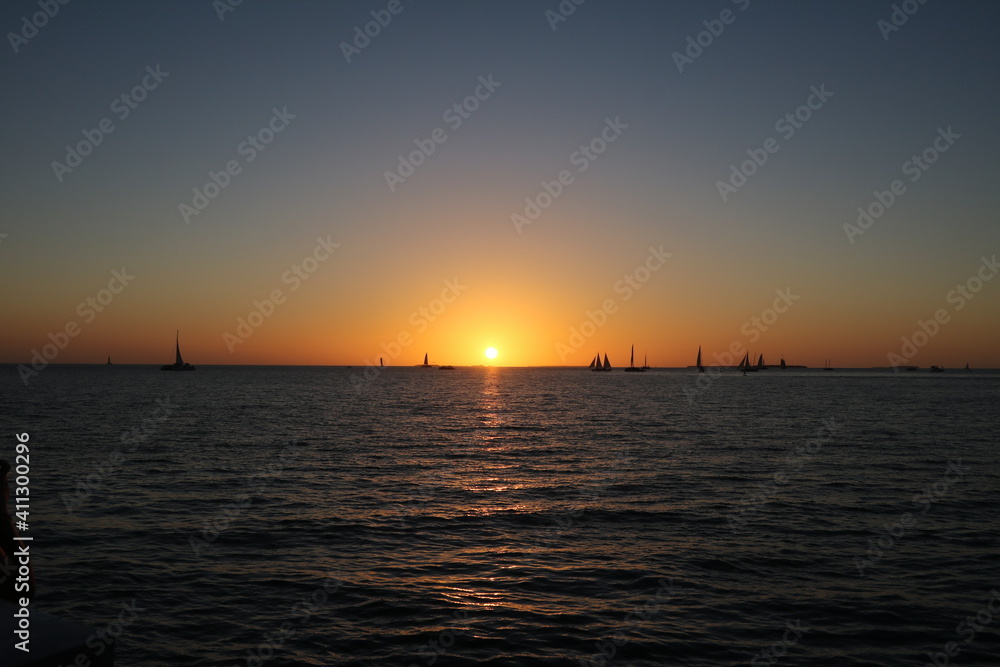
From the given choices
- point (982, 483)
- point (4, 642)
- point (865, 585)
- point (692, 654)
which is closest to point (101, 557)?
point (4, 642)

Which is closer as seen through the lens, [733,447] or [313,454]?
[313,454]

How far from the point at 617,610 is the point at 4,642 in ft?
42.4

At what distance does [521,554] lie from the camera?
69.7 feet

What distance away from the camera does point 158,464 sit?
127 feet

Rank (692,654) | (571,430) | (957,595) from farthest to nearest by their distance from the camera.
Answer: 1. (571,430)
2. (957,595)
3. (692,654)

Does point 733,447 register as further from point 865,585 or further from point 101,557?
point 101,557

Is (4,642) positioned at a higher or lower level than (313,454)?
higher

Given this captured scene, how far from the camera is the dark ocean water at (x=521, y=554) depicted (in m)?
14.7

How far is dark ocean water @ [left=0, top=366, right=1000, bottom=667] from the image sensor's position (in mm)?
14703

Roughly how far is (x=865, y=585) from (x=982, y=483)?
858 inches

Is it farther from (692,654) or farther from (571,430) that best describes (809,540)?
(571,430)

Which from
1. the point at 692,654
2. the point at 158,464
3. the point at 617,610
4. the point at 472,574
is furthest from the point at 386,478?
the point at 692,654

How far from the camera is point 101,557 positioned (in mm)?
20297

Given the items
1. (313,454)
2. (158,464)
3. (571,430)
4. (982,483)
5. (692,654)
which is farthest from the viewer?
(571,430)
